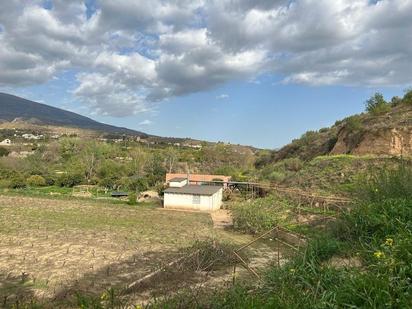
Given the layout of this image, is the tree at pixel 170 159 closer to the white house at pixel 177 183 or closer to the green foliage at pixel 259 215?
the white house at pixel 177 183

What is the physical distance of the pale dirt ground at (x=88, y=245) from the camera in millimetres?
11219

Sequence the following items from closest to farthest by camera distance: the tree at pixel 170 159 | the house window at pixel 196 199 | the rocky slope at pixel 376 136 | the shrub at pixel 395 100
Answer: the rocky slope at pixel 376 136 → the house window at pixel 196 199 → the shrub at pixel 395 100 → the tree at pixel 170 159

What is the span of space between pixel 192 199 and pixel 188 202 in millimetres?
447

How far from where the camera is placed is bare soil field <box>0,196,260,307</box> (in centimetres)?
1133

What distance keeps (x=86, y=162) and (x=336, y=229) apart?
207 feet

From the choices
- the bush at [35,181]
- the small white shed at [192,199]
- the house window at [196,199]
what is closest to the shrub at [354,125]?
the small white shed at [192,199]

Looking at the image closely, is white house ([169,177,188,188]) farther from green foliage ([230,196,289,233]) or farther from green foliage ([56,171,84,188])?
green foliage ([230,196,289,233])

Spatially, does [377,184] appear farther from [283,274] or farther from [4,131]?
[4,131]

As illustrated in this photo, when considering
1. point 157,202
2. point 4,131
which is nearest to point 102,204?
point 157,202

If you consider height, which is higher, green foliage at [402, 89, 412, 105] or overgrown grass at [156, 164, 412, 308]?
green foliage at [402, 89, 412, 105]

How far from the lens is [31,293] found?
10.3 metres

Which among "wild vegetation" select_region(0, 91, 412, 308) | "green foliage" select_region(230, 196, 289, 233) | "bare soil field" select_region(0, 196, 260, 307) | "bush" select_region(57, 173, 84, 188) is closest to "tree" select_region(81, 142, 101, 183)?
"bush" select_region(57, 173, 84, 188)

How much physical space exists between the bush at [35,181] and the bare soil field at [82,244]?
17.9m

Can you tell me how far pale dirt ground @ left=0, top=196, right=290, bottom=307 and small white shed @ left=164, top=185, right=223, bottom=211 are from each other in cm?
173
